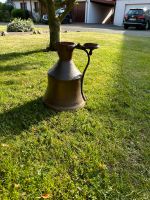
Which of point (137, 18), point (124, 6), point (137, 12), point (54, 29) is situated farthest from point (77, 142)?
point (124, 6)

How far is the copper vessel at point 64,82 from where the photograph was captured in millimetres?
3434

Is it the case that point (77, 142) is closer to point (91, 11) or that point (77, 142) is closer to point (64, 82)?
point (64, 82)

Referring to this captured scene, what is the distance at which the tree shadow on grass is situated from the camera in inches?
124

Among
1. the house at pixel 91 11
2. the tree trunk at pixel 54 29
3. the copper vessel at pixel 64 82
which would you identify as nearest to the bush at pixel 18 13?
the house at pixel 91 11

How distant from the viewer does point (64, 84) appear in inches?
138

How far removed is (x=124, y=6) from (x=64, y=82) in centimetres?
2397

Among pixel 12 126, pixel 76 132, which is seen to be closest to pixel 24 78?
pixel 12 126

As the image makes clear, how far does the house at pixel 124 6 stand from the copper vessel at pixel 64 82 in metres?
22.7

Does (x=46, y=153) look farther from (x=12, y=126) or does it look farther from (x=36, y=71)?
(x=36, y=71)

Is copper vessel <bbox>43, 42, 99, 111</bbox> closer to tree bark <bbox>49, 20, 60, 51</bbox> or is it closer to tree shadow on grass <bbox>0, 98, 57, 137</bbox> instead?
tree shadow on grass <bbox>0, 98, 57, 137</bbox>

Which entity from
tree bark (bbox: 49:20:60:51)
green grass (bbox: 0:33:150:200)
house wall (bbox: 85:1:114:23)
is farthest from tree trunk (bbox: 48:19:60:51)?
house wall (bbox: 85:1:114:23)

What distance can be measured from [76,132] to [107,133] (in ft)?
1.37

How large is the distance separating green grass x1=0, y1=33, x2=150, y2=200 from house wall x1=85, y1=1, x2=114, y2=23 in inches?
975

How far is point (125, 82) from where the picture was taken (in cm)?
502
